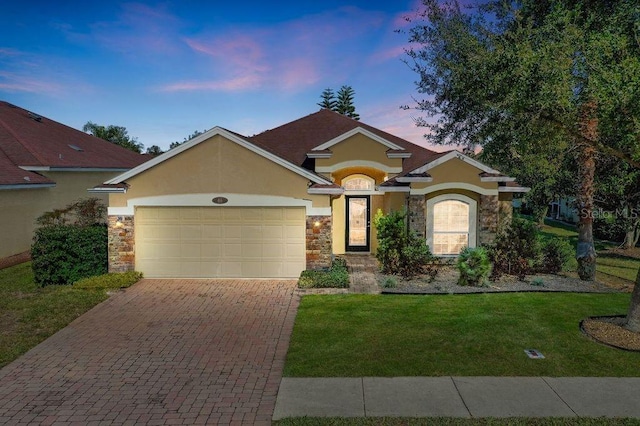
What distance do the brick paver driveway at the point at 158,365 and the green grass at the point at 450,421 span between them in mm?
609

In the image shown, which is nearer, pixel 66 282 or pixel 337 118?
pixel 66 282

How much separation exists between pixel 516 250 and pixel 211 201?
10.0 meters

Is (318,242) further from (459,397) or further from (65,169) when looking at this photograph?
(65,169)

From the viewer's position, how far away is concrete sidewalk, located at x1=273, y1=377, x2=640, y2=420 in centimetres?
597

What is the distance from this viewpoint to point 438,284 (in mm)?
13266

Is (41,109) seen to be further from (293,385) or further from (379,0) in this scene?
(293,385)

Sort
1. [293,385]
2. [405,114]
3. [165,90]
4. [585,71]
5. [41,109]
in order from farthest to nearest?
1. [41,109]
2. [165,90]
3. [405,114]
4. [585,71]
5. [293,385]

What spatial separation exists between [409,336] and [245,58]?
625 inches

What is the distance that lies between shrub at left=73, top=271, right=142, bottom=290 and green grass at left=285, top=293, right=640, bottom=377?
562 cm

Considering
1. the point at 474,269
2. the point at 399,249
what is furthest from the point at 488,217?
the point at 399,249

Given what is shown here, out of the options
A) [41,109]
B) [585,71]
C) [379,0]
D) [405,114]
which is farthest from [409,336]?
[41,109]

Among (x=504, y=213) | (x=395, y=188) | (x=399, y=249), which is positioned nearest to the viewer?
(x=399, y=249)

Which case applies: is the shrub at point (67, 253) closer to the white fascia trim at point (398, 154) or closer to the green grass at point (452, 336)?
the green grass at point (452, 336)

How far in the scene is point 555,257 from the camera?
15.0m
